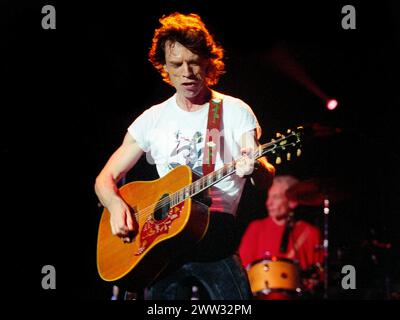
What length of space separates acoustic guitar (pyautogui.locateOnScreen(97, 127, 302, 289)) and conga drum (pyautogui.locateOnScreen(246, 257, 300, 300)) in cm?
132

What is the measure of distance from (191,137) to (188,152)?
0.24 feet

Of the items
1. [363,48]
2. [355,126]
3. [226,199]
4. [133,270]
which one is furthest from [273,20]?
[133,270]

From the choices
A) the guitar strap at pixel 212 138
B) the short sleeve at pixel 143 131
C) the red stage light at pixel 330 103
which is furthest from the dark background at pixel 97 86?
the guitar strap at pixel 212 138

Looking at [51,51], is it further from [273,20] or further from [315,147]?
[315,147]

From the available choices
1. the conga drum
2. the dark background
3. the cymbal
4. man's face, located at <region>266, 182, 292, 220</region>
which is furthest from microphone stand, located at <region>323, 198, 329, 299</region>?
the dark background

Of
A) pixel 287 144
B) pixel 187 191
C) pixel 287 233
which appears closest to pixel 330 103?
pixel 287 233

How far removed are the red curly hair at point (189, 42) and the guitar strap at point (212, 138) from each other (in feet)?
0.77

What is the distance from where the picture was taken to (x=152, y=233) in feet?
7.54

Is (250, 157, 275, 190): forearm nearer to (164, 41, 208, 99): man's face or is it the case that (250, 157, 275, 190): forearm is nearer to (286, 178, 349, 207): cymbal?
(164, 41, 208, 99): man's face

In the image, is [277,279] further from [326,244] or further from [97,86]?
[97,86]

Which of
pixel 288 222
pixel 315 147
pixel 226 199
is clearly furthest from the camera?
pixel 288 222

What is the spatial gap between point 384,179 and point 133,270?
2.02 meters

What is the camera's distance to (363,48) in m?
Result: 3.07

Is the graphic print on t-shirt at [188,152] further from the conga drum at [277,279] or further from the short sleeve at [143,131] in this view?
the conga drum at [277,279]
